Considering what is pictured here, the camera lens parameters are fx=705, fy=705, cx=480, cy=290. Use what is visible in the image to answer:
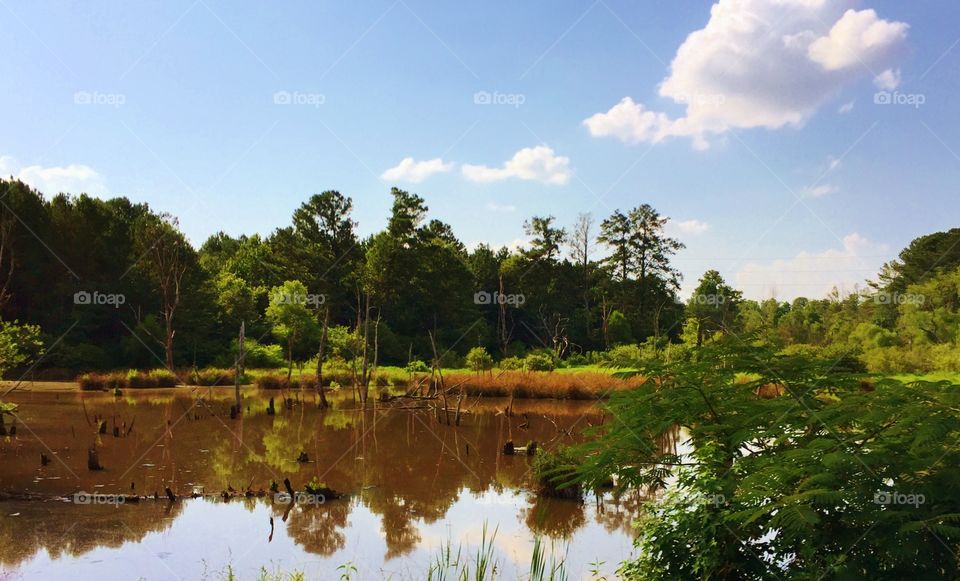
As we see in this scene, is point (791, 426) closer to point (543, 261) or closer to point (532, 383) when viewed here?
point (532, 383)

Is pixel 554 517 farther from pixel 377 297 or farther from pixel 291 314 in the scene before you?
pixel 377 297

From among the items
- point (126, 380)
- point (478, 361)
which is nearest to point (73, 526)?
point (478, 361)

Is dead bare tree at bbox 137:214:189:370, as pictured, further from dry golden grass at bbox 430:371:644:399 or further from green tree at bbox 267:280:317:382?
dry golden grass at bbox 430:371:644:399

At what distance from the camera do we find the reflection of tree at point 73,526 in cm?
1034

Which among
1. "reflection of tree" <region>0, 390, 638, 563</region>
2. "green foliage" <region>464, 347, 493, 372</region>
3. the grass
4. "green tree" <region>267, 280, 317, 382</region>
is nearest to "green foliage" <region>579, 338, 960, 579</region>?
"reflection of tree" <region>0, 390, 638, 563</region>

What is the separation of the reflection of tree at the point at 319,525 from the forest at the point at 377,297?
70.9 feet

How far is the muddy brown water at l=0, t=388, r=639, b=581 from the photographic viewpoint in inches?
398

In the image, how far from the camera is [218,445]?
20.2 meters

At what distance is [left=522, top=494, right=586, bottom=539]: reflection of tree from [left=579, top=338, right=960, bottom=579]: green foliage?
5.63m

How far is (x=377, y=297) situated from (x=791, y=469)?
50.4 metres

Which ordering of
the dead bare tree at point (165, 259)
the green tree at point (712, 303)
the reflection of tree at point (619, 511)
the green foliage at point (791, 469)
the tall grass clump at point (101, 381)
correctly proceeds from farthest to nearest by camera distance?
the green tree at point (712, 303)
the dead bare tree at point (165, 259)
the tall grass clump at point (101, 381)
the reflection of tree at point (619, 511)
the green foliage at point (791, 469)

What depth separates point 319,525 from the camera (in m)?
12.1

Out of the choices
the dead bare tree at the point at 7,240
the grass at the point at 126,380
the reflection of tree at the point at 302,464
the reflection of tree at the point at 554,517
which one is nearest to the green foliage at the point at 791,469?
the reflection of tree at the point at 302,464

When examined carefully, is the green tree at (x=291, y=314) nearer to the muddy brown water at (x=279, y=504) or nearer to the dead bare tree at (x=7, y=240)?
the dead bare tree at (x=7, y=240)
